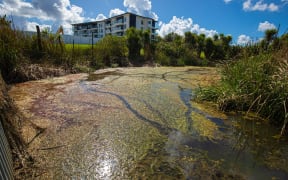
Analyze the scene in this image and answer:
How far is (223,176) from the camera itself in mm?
1269

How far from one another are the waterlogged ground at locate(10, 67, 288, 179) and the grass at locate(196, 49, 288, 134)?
0.82ft

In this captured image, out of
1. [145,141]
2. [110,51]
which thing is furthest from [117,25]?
[145,141]

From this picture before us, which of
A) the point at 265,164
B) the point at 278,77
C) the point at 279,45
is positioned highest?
the point at 279,45

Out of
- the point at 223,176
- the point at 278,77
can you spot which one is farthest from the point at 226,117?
the point at 223,176

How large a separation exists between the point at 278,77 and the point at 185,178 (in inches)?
77.8

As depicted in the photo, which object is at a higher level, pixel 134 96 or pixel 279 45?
pixel 279 45

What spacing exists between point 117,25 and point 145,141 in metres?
38.8

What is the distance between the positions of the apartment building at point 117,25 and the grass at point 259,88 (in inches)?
1176

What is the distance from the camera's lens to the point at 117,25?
37219 mm

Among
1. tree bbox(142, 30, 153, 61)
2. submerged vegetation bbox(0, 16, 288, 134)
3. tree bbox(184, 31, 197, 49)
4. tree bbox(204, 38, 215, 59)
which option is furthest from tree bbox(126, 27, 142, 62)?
tree bbox(204, 38, 215, 59)

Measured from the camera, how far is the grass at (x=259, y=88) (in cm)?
220

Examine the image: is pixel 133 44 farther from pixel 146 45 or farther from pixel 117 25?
pixel 117 25

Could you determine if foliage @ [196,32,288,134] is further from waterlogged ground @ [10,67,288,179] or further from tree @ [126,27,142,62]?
tree @ [126,27,142,62]

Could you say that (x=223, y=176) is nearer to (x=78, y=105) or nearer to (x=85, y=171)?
(x=85, y=171)
